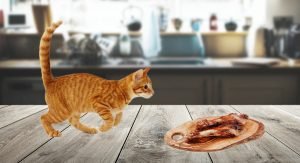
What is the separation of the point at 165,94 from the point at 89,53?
62 cm

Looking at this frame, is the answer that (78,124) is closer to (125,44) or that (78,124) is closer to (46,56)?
(46,56)

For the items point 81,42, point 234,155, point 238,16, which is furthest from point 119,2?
point 234,155

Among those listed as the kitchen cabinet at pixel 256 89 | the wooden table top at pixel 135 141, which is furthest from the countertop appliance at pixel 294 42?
the wooden table top at pixel 135 141

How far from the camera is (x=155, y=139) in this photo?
40.2 inches

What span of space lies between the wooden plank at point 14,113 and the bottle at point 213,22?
2.32 m

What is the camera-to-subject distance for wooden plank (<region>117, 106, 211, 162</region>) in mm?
846

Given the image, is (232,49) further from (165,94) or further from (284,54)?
(165,94)

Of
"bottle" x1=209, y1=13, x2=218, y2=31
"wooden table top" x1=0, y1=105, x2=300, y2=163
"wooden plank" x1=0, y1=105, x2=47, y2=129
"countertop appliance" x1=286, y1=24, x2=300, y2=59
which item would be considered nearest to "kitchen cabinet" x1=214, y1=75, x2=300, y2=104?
"countertop appliance" x1=286, y1=24, x2=300, y2=59

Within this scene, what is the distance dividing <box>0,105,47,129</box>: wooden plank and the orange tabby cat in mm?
348

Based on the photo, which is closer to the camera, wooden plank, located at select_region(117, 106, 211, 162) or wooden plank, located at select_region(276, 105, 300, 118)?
wooden plank, located at select_region(117, 106, 211, 162)

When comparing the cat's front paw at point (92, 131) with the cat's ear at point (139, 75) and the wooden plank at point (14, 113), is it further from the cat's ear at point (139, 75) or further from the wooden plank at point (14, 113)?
the wooden plank at point (14, 113)

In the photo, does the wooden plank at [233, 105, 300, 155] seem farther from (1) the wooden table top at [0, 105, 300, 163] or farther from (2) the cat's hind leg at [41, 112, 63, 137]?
(2) the cat's hind leg at [41, 112, 63, 137]

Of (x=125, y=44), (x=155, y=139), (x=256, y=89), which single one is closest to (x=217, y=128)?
(x=155, y=139)

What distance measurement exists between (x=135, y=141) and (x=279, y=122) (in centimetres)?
51
